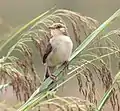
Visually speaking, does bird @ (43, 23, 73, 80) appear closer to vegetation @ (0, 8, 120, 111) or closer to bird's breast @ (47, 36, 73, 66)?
bird's breast @ (47, 36, 73, 66)

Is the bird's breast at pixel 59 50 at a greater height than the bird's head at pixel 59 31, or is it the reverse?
the bird's head at pixel 59 31

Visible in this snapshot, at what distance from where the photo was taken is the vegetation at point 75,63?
2.11 metres

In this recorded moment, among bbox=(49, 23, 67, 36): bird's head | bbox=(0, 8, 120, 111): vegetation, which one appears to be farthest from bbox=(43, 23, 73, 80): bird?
bbox=(0, 8, 120, 111): vegetation

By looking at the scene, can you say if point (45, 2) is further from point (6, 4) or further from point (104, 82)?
point (104, 82)

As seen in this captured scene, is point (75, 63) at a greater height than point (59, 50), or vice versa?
point (59, 50)

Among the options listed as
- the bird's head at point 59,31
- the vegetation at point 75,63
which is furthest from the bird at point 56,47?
the vegetation at point 75,63

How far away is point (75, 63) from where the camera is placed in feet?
7.47

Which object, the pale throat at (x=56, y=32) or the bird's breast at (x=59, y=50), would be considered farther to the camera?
the pale throat at (x=56, y=32)

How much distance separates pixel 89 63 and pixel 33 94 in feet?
0.67

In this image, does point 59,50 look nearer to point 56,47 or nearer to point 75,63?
point 56,47

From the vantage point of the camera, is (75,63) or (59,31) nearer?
(75,63)

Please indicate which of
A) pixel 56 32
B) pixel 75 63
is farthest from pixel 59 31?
pixel 75 63

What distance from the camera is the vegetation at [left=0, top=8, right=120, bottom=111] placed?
6.93 ft

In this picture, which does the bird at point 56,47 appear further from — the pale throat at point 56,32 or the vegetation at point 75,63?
the vegetation at point 75,63
